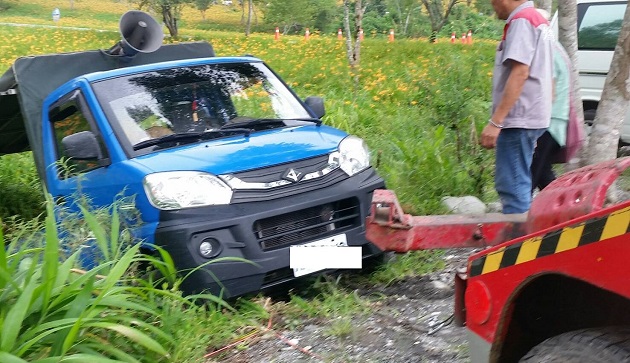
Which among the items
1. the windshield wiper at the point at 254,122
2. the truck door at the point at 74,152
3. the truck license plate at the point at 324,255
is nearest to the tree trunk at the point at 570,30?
the windshield wiper at the point at 254,122

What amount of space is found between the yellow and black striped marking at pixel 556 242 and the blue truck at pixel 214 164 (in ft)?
6.70

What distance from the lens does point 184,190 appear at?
4180 mm

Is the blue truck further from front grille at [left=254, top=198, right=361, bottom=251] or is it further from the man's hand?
the man's hand

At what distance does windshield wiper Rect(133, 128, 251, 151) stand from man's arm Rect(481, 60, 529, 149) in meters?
1.65

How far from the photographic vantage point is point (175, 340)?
3.69 meters

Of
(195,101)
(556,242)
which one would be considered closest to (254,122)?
(195,101)

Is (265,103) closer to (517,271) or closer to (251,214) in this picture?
(251,214)

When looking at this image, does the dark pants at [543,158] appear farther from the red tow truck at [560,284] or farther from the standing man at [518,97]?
the red tow truck at [560,284]

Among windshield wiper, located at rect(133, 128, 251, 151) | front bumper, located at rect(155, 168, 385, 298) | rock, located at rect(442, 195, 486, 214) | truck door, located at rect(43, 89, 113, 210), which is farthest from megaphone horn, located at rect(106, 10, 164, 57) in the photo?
rock, located at rect(442, 195, 486, 214)

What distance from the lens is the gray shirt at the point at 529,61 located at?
424 centimetres

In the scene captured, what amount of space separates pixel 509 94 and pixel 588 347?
252cm

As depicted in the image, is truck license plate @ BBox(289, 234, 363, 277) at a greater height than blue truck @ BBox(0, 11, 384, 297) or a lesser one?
lesser

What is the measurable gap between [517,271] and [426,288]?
2.60 m

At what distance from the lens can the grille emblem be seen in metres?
4.41
